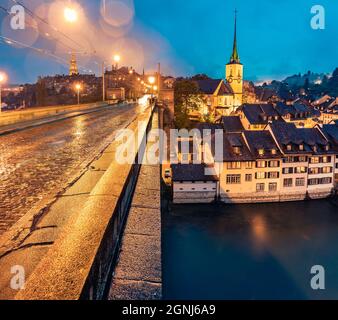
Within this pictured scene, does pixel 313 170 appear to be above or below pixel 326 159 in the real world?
below

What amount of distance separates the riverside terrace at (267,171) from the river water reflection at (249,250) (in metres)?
1.56

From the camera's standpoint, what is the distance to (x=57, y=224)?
4.86m

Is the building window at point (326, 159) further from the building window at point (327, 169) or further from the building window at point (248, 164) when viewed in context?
the building window at point (248, 164)

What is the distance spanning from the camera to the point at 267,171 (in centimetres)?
4672

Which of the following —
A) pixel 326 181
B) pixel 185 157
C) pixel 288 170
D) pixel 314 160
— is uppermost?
pixel 314 160

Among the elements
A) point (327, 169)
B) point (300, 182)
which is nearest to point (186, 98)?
point (300, 182)

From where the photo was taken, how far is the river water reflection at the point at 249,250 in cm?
2997

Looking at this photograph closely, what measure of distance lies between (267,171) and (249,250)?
13906mm

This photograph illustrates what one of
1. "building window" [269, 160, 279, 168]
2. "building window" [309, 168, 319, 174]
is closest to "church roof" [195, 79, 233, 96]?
"building window" [309, 168, 319, 174]

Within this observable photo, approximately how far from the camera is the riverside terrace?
45.8 meters

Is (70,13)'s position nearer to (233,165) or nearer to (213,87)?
(233,165)

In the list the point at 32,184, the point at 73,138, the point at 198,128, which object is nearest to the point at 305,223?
the point at 198,128

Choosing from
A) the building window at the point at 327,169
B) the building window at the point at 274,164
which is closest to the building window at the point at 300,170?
the building window at the point at 274,164
